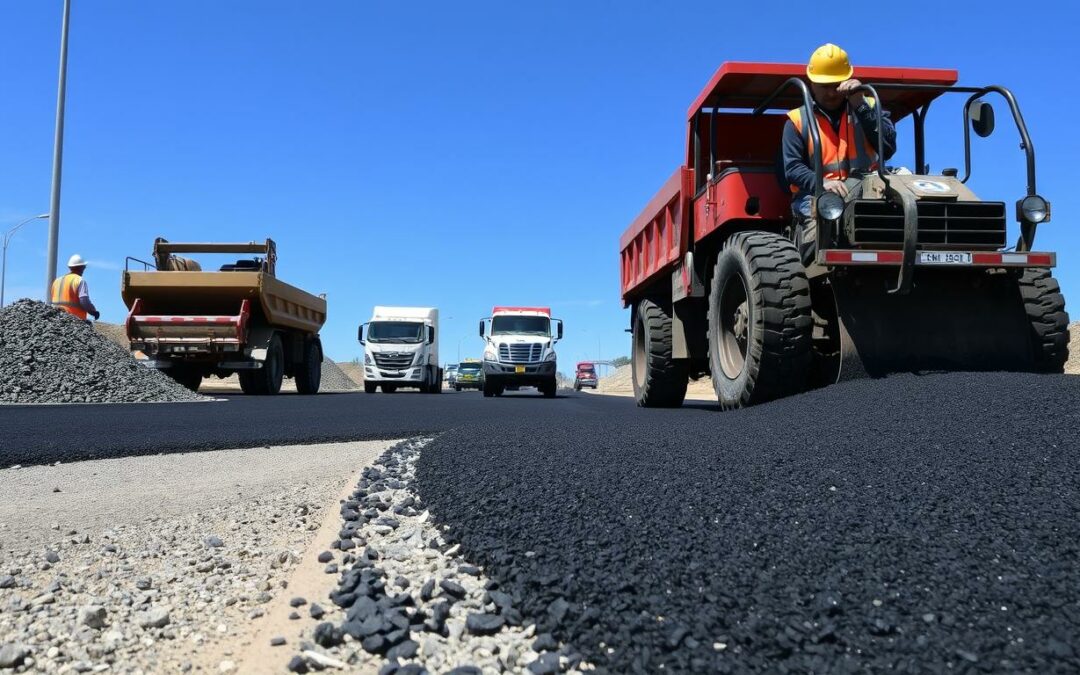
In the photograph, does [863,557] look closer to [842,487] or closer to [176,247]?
[842,487]

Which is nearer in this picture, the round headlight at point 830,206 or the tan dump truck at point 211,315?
the round headlight at point 830,206

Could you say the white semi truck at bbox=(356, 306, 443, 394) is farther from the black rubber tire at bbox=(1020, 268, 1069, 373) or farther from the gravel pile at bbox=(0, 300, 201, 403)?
the black rubber tire at bbox=(1020, 268, 1069, 373)

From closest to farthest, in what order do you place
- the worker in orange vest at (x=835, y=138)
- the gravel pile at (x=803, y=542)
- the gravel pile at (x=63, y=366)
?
1. the gravel pile at (x=803, y=542)
2. the worker in orange vest at (x=835, y=138)
3. the gravel pile at (x=63, y=366)

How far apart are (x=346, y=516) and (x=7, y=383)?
369 inches

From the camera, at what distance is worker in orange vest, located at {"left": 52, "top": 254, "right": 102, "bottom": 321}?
12375 mm

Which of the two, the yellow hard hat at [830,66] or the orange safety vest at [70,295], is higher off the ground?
the yellow hard hat at [830,66]

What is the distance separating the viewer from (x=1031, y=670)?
1591 mm

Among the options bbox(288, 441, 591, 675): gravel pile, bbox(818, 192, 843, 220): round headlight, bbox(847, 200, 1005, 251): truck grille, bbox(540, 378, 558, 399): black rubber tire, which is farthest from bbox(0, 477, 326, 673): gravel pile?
bbox(540, 378, 558, 399): black rubber tire

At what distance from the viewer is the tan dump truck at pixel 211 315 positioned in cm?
1343

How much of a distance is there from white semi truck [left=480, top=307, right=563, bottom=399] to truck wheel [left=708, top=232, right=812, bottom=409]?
11.2 m

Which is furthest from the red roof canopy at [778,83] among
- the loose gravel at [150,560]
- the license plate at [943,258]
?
the loose gravel at [150,560]

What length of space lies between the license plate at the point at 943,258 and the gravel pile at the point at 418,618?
3.80 metres

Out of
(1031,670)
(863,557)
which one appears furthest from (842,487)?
(1031,670)

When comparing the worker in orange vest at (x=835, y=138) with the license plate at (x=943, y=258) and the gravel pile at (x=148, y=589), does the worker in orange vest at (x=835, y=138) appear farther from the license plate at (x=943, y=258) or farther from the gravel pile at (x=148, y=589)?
the gravel pile at (x=148, y=589)
